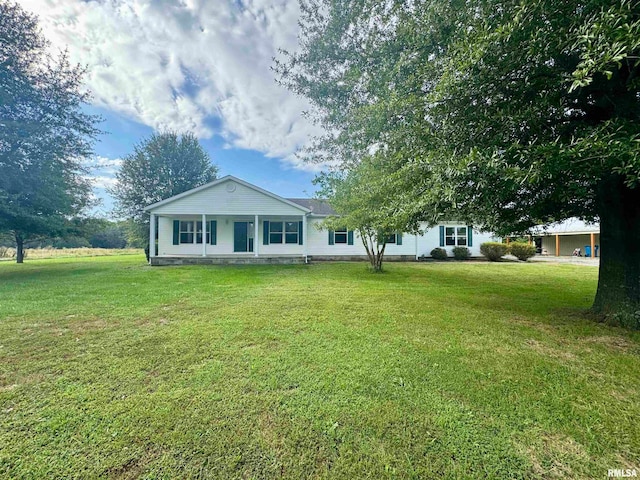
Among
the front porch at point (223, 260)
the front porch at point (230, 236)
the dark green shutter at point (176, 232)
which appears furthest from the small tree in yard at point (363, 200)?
the dark green shutter at point (176, 232)

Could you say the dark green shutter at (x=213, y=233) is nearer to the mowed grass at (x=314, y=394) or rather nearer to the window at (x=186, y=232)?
the window at (x=186, y=232)

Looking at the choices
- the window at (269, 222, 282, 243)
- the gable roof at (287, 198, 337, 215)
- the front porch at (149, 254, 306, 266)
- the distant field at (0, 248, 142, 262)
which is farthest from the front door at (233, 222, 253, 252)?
the distant field at (0, 248, 142, 262)

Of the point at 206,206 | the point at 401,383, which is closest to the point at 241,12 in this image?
the point at 206,206

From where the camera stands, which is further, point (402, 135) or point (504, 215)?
point (504, 215)

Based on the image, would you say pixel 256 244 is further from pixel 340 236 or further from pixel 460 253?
pixel 460 253

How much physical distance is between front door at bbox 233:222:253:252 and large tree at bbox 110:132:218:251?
36.7 feet

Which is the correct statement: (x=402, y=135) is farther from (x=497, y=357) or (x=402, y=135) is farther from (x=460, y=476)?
(x=460, y=476)

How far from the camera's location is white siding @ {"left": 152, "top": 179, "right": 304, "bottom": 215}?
46.8 ft

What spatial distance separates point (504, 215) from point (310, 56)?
29.6 feet

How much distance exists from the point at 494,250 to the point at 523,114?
16310 millimetres

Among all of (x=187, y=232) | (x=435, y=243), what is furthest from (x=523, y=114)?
(x=187, y=232)

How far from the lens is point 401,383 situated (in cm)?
278

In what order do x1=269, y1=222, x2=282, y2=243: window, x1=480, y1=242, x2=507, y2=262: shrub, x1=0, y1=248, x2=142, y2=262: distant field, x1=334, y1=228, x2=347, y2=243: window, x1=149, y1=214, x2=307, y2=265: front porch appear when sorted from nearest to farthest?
x1=149, y1=214, x2=307, y2=265: front porch → x1=269, y1=222, x2=282, y2=243: window → x1=334, y1=228, x2=347, y2=243: window → x1=480, y1=242, x2=507, y2=262: shrub → x1=0, y1=248, x2=142, y2=262: distant field

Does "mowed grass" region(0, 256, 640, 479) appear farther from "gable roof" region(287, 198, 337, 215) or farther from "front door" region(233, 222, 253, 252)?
"gable roof" region(287, 198, 337, 215)
